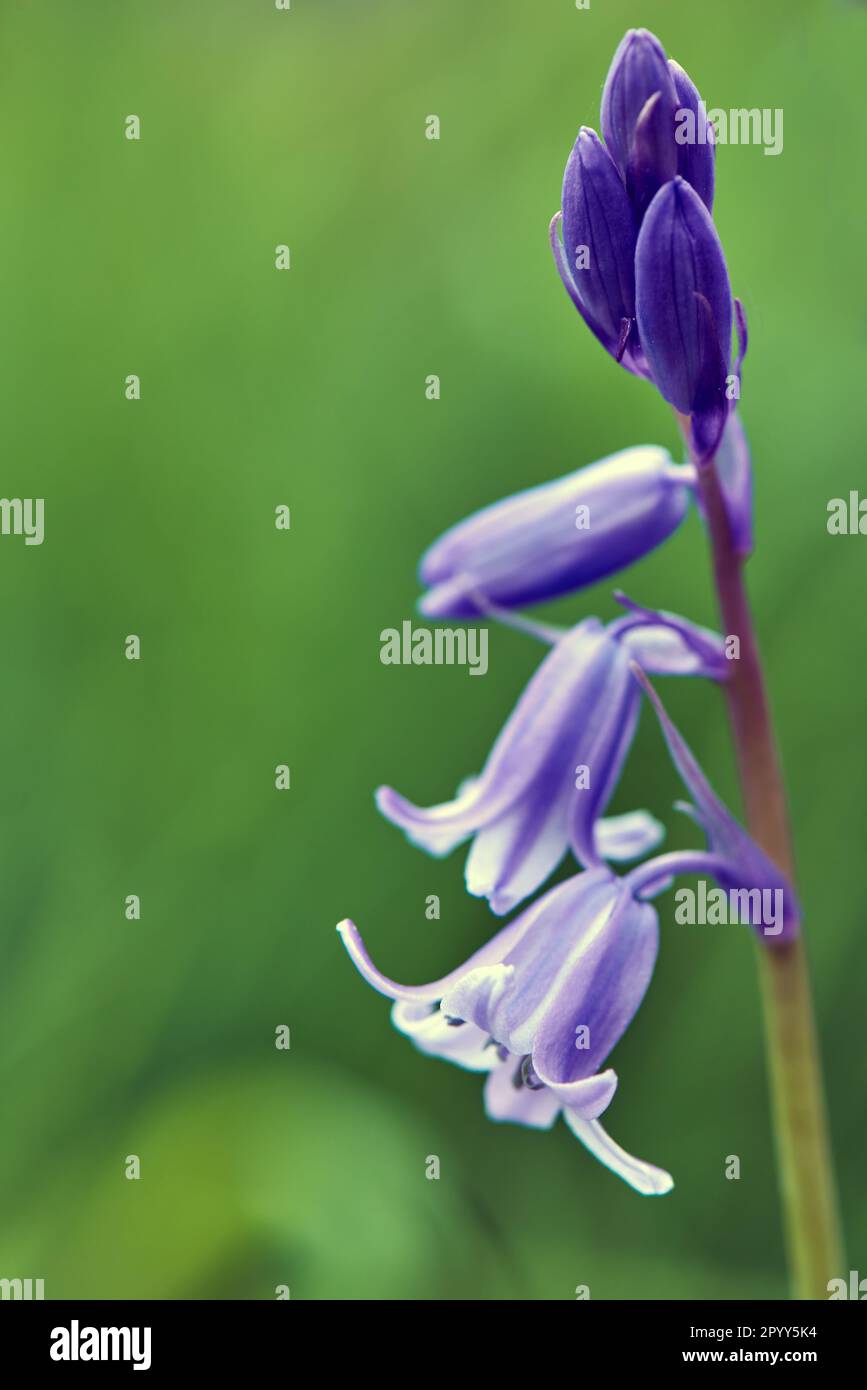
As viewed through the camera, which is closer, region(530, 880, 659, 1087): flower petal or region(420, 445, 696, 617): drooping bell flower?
region(530, 880, 659, 1087): flower petal

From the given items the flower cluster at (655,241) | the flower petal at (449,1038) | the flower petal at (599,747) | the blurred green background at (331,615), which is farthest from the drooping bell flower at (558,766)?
the blurred green background at (331,615)

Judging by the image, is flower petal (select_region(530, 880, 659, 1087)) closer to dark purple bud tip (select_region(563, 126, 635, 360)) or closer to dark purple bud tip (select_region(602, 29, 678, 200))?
dark purple bud tip (select_region(563, 126, 635, 360))

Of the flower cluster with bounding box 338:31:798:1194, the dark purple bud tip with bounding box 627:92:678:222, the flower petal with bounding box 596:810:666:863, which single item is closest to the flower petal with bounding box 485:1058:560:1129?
the flower cluster with bounding box 338:31:798:1194

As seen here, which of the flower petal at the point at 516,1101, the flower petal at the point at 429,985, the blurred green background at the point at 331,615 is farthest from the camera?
the blurred green background at the point at 331,615

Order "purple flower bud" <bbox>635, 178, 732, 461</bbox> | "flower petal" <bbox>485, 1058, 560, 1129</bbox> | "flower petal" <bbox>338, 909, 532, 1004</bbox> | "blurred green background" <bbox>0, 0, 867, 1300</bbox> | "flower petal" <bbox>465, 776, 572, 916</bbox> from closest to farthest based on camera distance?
"purple flower bud" <bbox>635, 178, 732, 461</bbox>, "flower petal" <bbox>338, 909, 532, 1004</bbox>, "flower petal" <bbox>465, 776, 572, 916</bbox>, "flower petal" <bbox>485, 1058, 560, 1129</bbox>, "blurred green background" <bbox>0, 0, 867, 1300</bbox>

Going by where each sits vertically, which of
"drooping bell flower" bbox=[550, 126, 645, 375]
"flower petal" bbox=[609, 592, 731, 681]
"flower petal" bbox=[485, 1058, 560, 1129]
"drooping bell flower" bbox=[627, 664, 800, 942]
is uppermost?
"drooping bell flower" bbox=[550, 126, 645, 375]

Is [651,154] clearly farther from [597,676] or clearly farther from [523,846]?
[523,846]

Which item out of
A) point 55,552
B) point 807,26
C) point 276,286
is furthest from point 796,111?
point 55,552

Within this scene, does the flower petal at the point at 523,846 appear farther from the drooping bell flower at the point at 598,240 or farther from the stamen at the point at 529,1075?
the drooping bell flower at the point at 598,240
